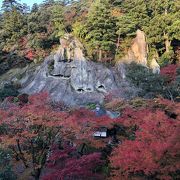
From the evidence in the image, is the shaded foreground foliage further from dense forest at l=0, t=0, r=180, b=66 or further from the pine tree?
dense forest at l=0, t=0, r=180, b=66

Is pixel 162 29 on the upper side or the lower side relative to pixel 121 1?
lower

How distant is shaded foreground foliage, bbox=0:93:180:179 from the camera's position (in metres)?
13.4

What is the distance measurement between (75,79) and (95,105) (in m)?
4.91

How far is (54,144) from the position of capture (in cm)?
1805

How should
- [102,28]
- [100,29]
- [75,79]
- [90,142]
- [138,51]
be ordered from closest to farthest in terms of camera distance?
[90,142], [75,79], [100,29], [102,28], [138,51]

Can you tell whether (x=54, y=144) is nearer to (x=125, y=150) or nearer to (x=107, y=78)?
(x=125, y=150)

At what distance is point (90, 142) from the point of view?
17.8 m

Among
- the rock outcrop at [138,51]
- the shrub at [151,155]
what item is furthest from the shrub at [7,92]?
the shrub at [151,155]

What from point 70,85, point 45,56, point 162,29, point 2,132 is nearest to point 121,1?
point 162,29

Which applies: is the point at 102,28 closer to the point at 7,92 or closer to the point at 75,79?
the point at 75,79

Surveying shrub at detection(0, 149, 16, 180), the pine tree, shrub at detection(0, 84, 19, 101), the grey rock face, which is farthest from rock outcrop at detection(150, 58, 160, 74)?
shrub at detection(0, 149, 16, 180)

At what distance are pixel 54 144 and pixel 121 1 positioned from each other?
96.5 ft

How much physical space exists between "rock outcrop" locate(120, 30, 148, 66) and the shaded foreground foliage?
1626 centimetres

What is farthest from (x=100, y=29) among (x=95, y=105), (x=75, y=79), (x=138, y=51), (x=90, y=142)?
(x=90, y=142)
